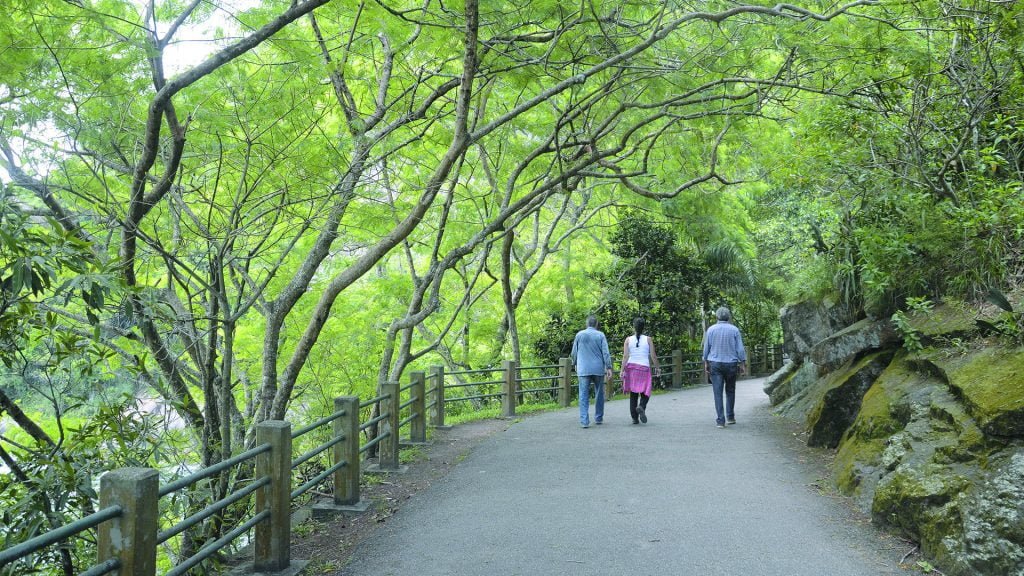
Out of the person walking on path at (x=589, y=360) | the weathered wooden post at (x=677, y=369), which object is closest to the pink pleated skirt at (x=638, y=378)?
the person walking on path at (x=589, y=360)

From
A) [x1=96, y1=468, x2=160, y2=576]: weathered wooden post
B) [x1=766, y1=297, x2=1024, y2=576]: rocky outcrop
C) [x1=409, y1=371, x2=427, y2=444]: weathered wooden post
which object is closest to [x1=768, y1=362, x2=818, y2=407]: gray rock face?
[x1=766, y1=297, x2=1024, y2=576]: rocky outcrop

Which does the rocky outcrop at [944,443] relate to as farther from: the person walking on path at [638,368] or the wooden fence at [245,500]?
the wooden fence at [245,500]

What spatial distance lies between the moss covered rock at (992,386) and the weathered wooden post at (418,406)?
271 inches

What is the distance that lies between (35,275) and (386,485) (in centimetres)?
573

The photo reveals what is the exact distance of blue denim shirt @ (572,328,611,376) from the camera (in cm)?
1285

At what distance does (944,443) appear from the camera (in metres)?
6.32

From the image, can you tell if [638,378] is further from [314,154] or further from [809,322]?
[314,154]

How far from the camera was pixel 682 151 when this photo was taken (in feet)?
48.8

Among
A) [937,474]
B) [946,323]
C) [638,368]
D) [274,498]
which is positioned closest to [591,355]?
[638,368]

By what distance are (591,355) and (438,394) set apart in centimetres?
290

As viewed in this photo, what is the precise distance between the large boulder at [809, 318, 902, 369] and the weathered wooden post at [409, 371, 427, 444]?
5.69 metres

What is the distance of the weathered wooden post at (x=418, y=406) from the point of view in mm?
11461

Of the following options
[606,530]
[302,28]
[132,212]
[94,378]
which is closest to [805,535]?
[606,530]

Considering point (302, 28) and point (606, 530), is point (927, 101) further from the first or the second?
point (302, 28)
